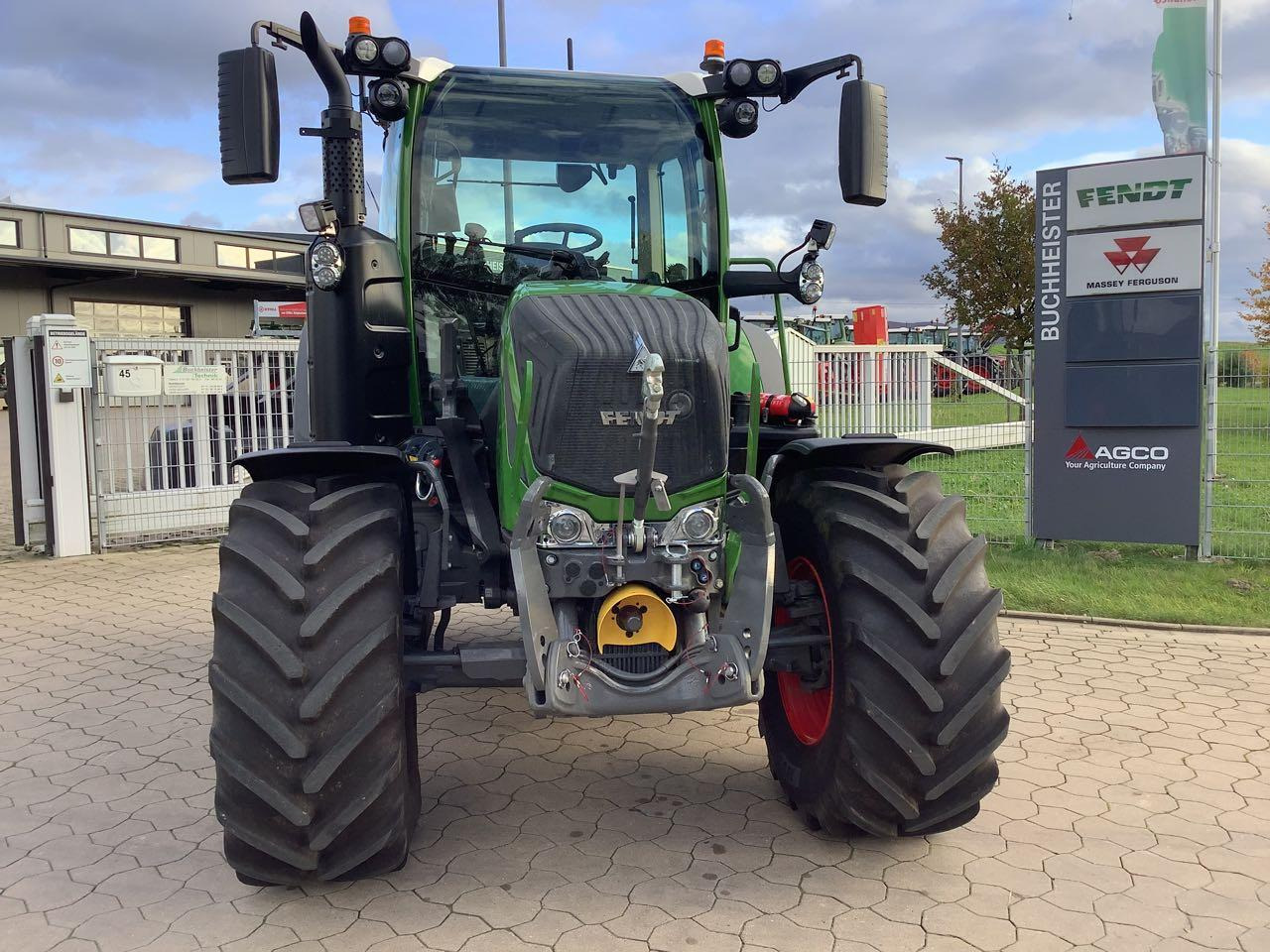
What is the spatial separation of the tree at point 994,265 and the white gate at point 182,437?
1838 cm

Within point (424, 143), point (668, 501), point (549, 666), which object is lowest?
point (549, 666)

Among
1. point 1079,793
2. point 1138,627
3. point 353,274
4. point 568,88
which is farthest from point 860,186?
point 1138,627

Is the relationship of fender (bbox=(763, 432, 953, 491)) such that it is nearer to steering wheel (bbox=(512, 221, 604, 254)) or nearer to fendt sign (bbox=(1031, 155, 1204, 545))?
steering wheel (bbox=(512, 221, 604, 254))

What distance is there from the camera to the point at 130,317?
2895cm

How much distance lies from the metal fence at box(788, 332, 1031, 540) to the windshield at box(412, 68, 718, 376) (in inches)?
194

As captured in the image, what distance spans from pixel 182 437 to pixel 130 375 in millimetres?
829

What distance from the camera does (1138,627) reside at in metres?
6.55

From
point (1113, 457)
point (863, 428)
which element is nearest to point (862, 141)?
point (1113, 457)

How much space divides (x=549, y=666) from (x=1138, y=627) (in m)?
4.88

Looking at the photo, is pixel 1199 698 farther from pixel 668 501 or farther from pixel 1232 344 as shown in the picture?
pixel 1232 344

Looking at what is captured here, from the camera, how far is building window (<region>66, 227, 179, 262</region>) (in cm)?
2598

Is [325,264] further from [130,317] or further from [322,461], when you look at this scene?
[130,317]

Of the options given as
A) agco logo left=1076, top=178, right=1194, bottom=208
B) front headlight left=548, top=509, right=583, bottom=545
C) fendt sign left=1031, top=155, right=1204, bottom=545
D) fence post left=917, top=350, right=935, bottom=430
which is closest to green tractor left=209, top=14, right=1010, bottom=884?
front headlight left=548, top=509, right=583, bottom=545

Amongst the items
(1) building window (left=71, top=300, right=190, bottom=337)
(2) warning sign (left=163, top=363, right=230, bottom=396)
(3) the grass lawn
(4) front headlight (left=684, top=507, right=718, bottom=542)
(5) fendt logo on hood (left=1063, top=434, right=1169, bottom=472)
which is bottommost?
(3) the grass lawn
